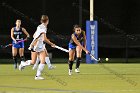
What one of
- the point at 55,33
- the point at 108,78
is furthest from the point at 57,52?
the point at 108,78

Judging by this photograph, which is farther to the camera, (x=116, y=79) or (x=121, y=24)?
(x=121, y=24)

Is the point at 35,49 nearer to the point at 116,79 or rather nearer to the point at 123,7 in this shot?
the point at 116,79

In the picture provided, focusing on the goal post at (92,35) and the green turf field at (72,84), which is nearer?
the green turf field at (72,84)

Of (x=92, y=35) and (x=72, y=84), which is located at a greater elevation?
(x=92, y=35)

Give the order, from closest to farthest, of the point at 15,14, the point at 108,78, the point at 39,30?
the point at 39,30 < the point at 108,78 < the point at 15,14

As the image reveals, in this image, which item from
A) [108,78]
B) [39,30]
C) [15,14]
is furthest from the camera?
[15,14]

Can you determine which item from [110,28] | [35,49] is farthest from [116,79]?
[110,28]

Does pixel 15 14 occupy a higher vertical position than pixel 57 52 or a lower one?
higher

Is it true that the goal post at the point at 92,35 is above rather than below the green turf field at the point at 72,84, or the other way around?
above

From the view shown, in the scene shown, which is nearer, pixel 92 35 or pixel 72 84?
pixel 72 84

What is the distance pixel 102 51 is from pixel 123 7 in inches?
81.4

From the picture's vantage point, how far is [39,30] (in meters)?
13.2

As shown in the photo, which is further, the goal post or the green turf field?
the goal post

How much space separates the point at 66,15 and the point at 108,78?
328 inches
